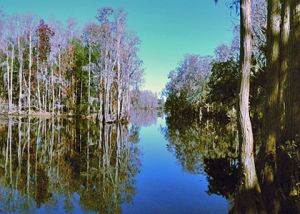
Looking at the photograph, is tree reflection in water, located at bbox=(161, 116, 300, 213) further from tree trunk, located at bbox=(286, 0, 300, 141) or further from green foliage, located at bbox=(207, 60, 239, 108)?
green foliage, located at bbox=(207, 60, 239, 108)

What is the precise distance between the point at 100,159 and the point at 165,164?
2.69 metres

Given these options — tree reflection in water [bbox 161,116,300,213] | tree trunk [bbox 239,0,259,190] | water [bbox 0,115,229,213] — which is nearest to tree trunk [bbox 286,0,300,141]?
tree reflection in water [bbox 161,116,300,213]

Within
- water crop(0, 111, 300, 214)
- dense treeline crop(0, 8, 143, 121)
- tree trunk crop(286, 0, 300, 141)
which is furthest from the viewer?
dense treeline crop(0, 8, 143, 121)

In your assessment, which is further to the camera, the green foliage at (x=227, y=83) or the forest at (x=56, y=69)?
the forest at (x=56, y=69)

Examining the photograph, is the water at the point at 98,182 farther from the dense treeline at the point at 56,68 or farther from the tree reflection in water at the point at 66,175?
the dense treeline at the point at 56,68

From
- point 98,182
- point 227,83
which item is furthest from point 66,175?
point 227,83

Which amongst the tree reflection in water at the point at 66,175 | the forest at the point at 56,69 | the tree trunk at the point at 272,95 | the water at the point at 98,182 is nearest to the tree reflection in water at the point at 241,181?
the tree trunk at the point at 272,95

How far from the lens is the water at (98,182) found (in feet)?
20.9

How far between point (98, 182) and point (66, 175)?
1.32m

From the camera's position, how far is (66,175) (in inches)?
349

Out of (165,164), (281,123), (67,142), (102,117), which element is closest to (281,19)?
(281,123)

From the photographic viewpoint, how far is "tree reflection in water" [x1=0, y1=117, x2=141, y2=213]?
21.1 ft

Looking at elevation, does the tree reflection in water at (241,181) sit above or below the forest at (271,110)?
below

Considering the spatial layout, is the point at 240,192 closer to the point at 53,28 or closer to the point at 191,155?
the point at 191,155
